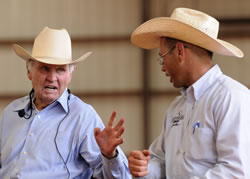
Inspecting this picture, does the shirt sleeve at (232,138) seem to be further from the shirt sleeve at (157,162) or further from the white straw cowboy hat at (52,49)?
the white straw cowboy hat at (52,49)

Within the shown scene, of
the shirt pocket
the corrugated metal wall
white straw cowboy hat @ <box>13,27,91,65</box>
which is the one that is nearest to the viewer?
the shirt pocket

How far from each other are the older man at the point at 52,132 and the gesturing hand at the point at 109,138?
26 mm

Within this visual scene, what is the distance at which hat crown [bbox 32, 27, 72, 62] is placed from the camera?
3.04 meters

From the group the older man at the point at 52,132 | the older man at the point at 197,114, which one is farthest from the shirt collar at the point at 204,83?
the older man at the point at 52,132

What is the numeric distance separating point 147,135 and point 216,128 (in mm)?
4033

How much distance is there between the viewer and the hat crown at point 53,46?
120 inches

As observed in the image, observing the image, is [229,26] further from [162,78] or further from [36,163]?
[36,163]

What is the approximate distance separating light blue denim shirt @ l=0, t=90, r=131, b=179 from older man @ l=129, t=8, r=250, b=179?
0.32 metres

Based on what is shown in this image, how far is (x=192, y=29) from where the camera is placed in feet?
7.93

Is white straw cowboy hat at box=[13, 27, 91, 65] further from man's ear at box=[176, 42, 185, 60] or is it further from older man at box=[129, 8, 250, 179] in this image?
man's ear at box=[176, 42, 185, 60]

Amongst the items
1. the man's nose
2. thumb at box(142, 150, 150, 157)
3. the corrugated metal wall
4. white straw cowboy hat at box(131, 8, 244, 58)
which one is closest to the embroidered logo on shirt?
thumb at box(142, 150, 150, 157)

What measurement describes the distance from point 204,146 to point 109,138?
531mm

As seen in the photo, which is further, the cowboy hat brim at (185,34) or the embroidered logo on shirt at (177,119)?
the embroidered logo on shirt at (177,119)

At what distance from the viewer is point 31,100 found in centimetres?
305
